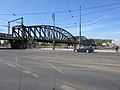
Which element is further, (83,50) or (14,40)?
(14,40)

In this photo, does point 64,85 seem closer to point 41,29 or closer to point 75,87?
point 75,87

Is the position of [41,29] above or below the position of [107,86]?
above

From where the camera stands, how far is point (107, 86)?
905 cm

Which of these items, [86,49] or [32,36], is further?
[32,36]

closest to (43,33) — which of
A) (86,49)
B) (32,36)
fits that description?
(32,36)

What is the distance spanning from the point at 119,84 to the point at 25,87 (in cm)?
369

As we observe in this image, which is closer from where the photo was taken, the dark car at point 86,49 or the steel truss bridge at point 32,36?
the dark car at point 86,49

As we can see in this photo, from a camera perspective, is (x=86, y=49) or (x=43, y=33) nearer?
(x=86, y=49)

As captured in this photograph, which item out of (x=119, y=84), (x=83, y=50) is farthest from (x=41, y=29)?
(x=119, y=84)

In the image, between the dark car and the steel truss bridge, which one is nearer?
the dark car

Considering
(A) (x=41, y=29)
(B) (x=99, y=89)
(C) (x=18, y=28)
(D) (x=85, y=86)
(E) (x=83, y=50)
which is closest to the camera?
(B) (x=99, y=89)

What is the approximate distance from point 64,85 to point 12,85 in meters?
1.97

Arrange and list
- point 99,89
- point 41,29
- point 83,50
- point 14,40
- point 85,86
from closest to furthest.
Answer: point 99,89
point 85,86
point 83,50
point 14,40
point 41,29

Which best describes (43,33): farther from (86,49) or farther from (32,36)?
(86,49)
